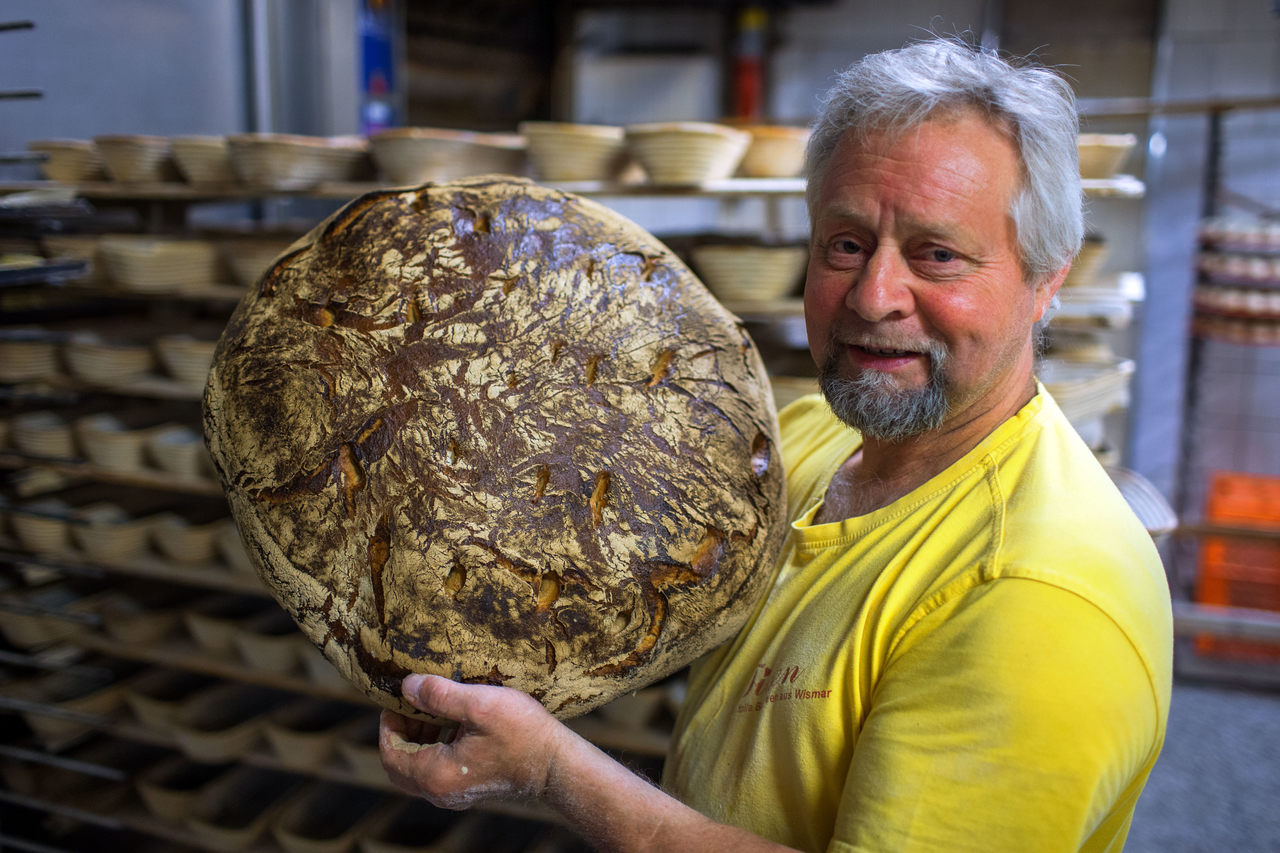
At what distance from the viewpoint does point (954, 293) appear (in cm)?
86

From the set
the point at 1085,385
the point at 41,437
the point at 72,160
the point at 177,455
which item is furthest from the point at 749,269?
the point at 41,437

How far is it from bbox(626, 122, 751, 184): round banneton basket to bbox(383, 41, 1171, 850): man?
113 centimetres

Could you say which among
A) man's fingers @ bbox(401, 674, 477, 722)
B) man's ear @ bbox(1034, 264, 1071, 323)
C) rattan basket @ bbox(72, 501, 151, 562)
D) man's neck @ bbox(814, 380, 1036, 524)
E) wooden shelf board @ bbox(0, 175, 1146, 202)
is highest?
wooden shelf board @ bbox(0, 175, 1146, 202)

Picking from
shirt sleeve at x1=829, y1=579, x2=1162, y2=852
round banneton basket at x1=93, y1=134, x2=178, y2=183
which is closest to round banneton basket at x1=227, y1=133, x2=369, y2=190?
round banneton basket at x1=93, y1=134, x2=178, y2=183

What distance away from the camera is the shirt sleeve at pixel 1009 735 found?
0.69m

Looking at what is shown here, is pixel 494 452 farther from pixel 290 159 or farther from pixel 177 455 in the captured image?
pixel 177 455

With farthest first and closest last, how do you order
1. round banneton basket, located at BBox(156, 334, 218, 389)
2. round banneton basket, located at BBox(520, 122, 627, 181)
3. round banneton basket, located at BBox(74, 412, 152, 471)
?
round banneton basket, located at BBox(74, 412, 152, 471) → round banneton basket, located at BBox(156, 334, 218, 389) → round banneton basket, located at BBox(520, 122, 627, 181)

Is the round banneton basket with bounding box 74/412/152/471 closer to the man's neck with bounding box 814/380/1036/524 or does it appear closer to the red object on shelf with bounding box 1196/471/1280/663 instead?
the man's neck with bounding box 814/380/1036/524

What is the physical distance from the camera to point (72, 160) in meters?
2.58

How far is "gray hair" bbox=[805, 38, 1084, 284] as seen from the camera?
83 cm

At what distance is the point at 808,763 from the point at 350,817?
2.23 metres

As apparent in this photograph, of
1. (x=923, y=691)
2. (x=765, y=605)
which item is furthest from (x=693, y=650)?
(x=923, y=691)

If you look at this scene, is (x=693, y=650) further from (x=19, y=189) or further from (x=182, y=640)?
(x=19, y=189)

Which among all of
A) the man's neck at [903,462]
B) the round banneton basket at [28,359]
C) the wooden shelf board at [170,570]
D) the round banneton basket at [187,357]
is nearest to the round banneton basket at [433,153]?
the round banneton basket at [187,357]
